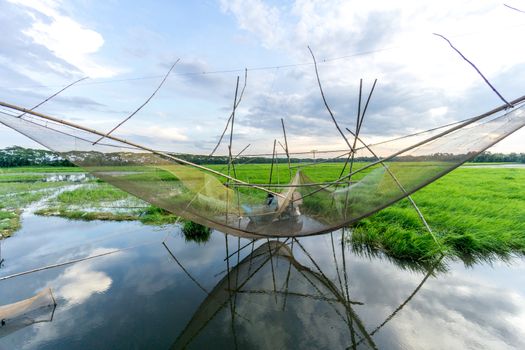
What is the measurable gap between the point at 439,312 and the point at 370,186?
1.41 m

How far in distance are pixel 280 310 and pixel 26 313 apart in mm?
2406

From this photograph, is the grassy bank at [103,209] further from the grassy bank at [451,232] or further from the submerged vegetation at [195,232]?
the grassy bank at [451,232]

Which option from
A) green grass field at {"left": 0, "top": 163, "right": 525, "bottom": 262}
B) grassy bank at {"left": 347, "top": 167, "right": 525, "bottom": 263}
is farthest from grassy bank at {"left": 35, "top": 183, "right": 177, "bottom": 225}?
grassy bank at {"left": 347, "top": 167, "right": 525, "bottom": 263}

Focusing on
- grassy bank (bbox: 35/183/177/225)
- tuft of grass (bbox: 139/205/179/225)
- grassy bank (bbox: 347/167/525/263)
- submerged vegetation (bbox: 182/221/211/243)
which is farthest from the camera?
grassy bank (bbox: 35/183/177/225)

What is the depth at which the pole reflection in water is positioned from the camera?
2.24 metres

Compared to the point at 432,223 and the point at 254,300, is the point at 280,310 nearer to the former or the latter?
the point at 254,300

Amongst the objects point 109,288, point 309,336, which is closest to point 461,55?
point 309,336

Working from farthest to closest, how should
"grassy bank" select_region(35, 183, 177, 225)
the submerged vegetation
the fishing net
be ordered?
"grassy bank" select_region(35, 183, 177, 225) < the submerged vegetation < the fishing net

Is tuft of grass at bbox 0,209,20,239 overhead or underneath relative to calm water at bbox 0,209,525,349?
overhead

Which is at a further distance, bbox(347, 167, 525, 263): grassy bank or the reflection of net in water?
bbox(347, 167, 525, 263): grassy bank

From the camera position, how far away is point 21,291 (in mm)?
2973

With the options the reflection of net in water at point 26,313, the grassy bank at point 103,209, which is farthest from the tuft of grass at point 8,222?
the reflection of net in water at point 26,313

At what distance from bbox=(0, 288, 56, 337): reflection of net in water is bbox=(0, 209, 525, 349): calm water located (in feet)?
0.05

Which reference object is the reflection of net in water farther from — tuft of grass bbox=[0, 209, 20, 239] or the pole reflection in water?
tuft of grass bbox=[0, 209, 20, 239]
